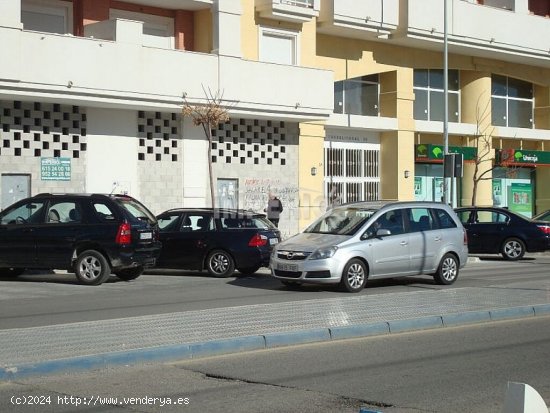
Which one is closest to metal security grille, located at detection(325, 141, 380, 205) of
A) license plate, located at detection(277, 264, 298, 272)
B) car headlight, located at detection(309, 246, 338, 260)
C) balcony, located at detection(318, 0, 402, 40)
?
balcony, located at detection(318, 0, 402, 40)

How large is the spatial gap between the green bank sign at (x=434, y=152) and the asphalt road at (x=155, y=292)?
15.1 metres

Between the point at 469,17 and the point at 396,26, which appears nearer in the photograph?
the point at 396,26

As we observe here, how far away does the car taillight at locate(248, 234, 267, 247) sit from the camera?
20781mm

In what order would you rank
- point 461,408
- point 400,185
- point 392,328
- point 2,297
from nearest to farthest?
point 461,408
point 392,328
point 2,297
point 400,185

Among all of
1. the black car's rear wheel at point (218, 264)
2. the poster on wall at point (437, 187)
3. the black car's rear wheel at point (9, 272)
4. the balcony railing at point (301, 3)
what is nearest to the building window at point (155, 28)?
the balcony railing at point (301, 3)

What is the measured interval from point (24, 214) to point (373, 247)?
286 inches

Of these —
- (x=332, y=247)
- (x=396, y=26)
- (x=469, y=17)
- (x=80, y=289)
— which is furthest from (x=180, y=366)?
(x=469, y=17)

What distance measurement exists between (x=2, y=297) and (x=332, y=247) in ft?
20.0

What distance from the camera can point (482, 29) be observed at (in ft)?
123

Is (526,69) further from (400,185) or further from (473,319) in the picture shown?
(473,319)

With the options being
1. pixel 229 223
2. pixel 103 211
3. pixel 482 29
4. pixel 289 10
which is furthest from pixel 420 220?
pixel 482 29

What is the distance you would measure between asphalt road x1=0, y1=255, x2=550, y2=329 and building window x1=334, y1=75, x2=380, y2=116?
1341 cm

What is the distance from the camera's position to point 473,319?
44.2 ft

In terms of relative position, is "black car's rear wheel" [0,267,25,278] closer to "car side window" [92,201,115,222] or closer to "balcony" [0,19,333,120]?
"car side window" [92,201,115,222]
